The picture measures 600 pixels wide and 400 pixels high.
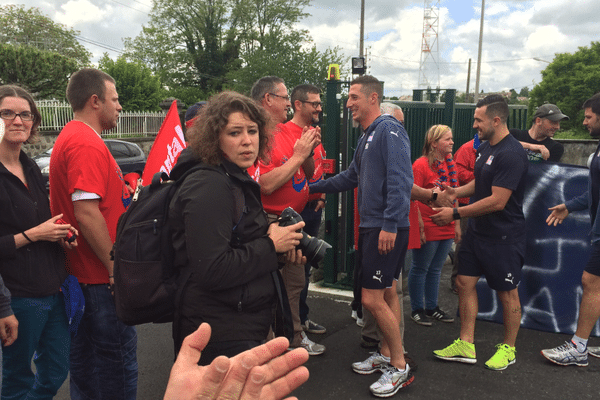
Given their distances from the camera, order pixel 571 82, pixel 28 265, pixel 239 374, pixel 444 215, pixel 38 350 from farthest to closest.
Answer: pixel 571 82 < pixel 444 215 < pixel 38 350 < pixel 28 265 < pixel 239 374

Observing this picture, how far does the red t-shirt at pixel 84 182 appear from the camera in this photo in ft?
7.86

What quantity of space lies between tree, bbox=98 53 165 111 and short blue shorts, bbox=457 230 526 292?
2808 cm

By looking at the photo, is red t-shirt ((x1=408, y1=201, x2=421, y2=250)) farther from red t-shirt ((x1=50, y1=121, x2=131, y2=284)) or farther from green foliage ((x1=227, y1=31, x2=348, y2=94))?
green foliage ((x1=227, y1=31, x2=348, y2=94))

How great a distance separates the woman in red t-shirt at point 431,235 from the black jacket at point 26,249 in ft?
10.6

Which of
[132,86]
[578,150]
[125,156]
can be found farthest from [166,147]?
[132,86]

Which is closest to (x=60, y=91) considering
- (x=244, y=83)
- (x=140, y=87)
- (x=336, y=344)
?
(x=140, y=87)

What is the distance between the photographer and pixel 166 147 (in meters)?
3.44

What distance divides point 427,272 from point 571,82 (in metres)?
28.4

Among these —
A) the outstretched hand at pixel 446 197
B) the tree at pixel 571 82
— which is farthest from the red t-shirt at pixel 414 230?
the tree at pixel 571 82

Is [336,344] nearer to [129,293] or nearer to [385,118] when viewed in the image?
[385,118]

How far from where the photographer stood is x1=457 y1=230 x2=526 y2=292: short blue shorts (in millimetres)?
3680

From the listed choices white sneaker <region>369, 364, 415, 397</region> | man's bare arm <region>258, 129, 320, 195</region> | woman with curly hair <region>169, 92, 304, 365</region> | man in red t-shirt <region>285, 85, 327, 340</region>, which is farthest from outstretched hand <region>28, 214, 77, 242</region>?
white sneaker <region>369, 364, 415, 397</region>

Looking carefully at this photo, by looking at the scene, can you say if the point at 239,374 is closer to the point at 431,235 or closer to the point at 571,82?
the point at 431,235

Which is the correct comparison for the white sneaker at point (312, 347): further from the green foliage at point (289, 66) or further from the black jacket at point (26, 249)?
the green foliage at point (289, 66)
